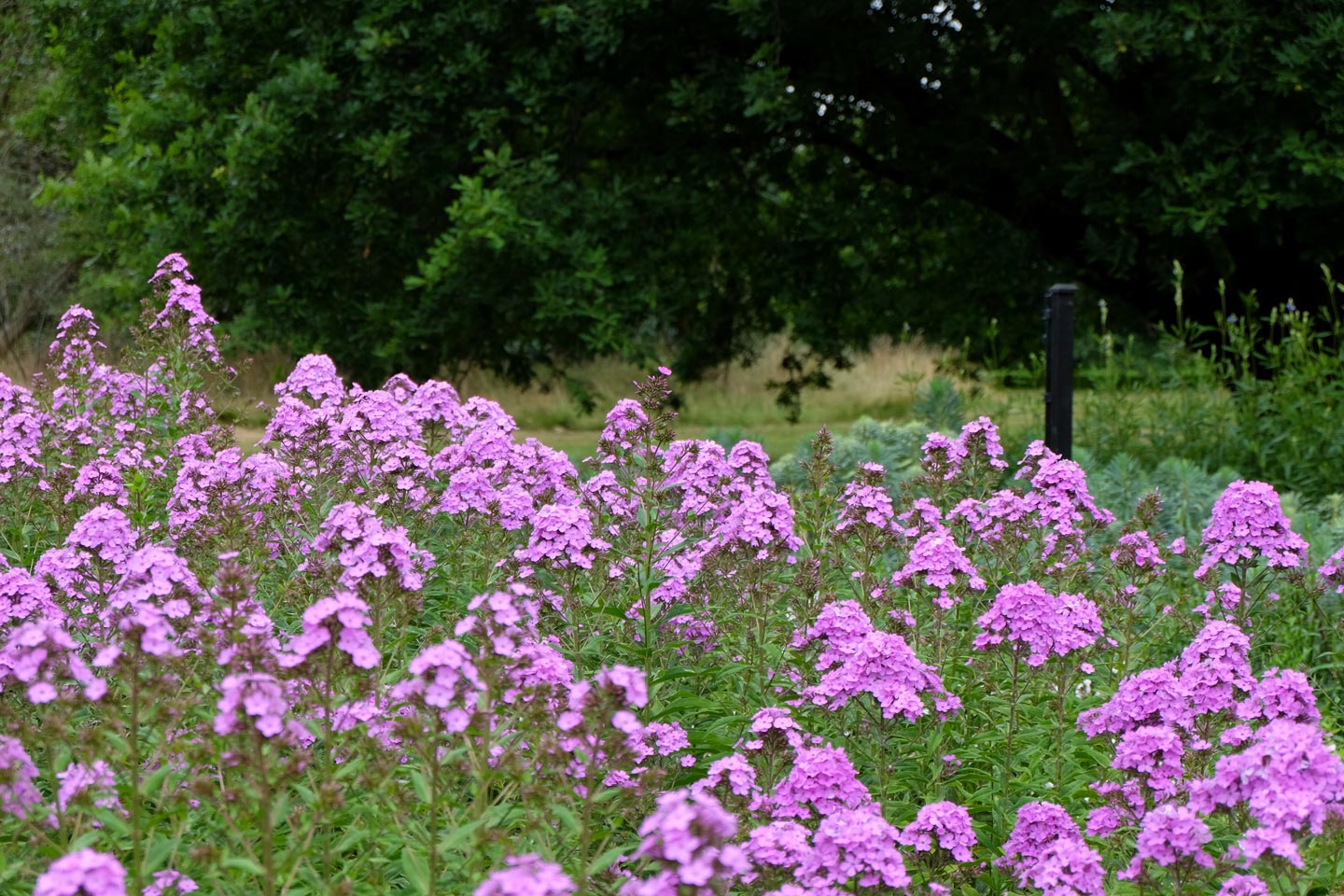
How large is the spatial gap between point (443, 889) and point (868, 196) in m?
10.1

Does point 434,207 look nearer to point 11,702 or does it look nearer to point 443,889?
point 11,702

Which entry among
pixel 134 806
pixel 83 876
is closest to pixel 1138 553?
pixel 134 806

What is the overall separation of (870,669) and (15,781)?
5.97ft

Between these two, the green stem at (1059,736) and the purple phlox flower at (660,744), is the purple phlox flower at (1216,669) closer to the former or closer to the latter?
the green stem at (1059,736)

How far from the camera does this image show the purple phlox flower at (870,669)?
3432mm

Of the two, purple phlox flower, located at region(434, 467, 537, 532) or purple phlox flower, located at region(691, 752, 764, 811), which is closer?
purple phlox flower, located at region(691, 752, 764, 811)

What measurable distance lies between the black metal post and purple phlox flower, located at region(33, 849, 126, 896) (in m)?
6.62

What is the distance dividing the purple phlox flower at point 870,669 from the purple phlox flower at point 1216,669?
664mm

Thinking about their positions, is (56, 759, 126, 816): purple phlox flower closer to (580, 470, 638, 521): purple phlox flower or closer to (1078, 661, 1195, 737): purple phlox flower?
(580, 470, 638, 521): purple phlox flower

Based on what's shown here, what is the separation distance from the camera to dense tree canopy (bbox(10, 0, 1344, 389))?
32.4ft

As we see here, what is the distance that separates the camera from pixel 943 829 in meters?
3.28

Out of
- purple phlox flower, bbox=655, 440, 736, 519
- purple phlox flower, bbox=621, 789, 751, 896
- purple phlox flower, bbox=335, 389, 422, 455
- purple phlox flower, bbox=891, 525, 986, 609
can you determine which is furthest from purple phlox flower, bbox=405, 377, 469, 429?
purple phlox flower, bbox=621, 789, 751, 896

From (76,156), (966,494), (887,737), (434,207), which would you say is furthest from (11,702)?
(76,156)

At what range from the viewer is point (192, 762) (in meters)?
2.78
